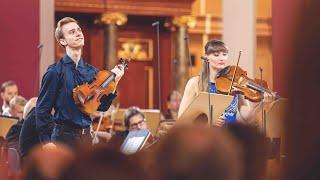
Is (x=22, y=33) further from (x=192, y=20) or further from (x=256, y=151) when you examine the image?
(x=256, y=151)

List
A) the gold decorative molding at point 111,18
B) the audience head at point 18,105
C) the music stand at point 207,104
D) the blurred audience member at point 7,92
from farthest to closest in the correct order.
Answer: the gold decorative molding at point 111,18, the blurred audience member at point 7,92, the audience head at point 18,105, the music stand at point 207,104

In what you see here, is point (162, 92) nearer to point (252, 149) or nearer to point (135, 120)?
point (135, 120)

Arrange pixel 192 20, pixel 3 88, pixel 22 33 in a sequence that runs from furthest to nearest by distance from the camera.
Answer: pixel 192 20
pixel 22 33
pixel 3 88

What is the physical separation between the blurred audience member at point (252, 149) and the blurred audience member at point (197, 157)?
0.05 metres

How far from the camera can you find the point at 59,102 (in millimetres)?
4180

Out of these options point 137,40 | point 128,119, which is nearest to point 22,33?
point 128,119

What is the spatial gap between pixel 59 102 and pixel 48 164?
317 centimetres

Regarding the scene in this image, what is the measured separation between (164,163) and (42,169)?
0.20 metres

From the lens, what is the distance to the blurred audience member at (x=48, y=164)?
39.0 inches

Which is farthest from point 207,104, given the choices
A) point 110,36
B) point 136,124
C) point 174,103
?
point 110,36

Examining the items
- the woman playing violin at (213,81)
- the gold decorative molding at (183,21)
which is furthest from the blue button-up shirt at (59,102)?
the gold decorative molding at (183,21)

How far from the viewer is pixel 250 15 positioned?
8.31 meters

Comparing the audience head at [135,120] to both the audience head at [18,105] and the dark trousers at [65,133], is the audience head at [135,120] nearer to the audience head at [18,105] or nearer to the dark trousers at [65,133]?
the audience head at [18,105]

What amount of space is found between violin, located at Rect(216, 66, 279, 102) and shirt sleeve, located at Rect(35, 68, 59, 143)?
131 centimetres
